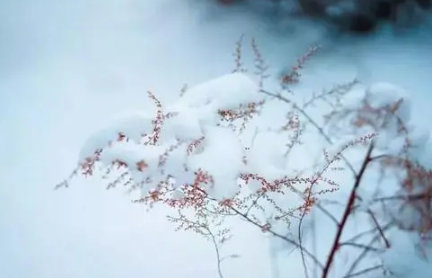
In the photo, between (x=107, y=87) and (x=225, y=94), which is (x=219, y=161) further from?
(x=107, y=87)

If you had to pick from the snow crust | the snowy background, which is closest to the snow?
the snow crust

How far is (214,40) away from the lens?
5.65ft

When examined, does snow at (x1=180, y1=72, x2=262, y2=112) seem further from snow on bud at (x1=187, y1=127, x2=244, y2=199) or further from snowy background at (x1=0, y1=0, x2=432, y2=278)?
snowy background at (x1=0, y1=0, x2=432, y2=278)

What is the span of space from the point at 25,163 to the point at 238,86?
0.97 metres

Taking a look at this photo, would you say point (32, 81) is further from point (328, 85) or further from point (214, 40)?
point (328, 85)

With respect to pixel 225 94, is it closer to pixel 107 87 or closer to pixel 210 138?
pixel 210 138

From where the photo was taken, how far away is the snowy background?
1.28 metres

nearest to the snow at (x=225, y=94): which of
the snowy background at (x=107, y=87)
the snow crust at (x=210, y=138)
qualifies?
the snow crust at (x=210, y=138)

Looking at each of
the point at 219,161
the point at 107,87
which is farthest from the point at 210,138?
the point at 107,87

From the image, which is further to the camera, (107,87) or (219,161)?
(107,87)

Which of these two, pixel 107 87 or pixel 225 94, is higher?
pixel 107 87

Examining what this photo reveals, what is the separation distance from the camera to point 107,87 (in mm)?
1597

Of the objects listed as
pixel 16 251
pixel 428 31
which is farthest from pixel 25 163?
pixel 428 31

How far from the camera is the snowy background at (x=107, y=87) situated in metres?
1.28
